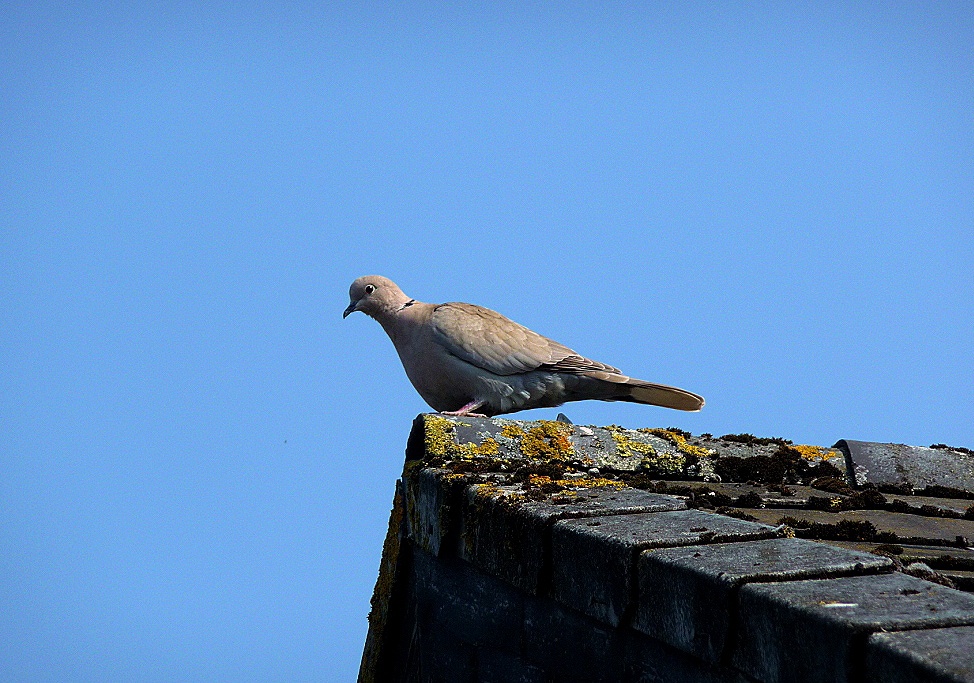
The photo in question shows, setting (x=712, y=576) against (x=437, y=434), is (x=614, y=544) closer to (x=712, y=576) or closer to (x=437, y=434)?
(x=712, y=576)

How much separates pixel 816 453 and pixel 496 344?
191 centimetres

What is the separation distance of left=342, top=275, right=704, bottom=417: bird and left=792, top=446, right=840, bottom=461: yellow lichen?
1153 millimetres

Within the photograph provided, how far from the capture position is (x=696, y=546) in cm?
270

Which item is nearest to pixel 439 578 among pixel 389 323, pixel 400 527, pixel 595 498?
pixel 400 527

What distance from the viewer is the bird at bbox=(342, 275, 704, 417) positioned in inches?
240

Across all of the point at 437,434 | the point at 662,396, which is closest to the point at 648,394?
the point at 662,396

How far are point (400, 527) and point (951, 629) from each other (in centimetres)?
Result: 298

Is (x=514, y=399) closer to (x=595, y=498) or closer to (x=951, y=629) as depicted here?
(x=595, y=498)

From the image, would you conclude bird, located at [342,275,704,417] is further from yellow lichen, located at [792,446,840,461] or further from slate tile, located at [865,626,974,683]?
slate tile, located at [865,626,974,683]

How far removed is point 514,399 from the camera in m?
6.24

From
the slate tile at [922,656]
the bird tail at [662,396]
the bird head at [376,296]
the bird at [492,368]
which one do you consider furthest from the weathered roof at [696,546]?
the bird head at [376,296]

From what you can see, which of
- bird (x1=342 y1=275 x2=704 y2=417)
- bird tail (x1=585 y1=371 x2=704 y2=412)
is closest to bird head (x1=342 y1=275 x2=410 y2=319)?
bird (x1=342 y1=275 x2=704 y2=417)

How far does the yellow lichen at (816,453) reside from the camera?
16.9 feet

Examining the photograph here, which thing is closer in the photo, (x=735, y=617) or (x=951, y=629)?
(x=951, y=629)
